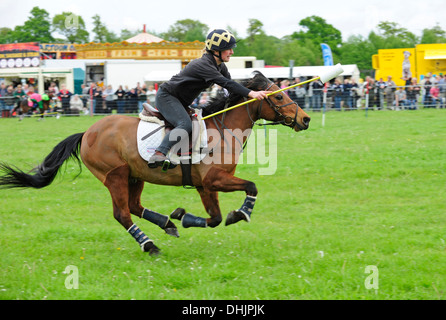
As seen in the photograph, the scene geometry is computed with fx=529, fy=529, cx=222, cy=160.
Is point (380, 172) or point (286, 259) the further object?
point (380, 172)

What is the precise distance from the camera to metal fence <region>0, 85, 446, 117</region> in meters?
25.1

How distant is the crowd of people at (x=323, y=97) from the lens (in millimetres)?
25094

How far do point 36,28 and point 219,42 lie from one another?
312ft

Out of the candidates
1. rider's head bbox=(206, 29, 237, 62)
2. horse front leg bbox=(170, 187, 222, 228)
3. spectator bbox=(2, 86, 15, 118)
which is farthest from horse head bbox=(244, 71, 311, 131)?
spectator bbox=(2, 86, 15, 118)

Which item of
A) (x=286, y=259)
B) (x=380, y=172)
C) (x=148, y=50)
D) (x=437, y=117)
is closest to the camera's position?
(x=286, y=259)

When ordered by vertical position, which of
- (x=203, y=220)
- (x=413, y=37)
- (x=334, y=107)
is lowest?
(x=203, y=220)

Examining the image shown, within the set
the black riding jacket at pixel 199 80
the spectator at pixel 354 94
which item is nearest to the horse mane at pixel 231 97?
the black riding jacket at pixel 199 80

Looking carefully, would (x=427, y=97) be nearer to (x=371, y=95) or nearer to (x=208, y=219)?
(x=371, y=95)

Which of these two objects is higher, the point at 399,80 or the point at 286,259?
the point at 399,80

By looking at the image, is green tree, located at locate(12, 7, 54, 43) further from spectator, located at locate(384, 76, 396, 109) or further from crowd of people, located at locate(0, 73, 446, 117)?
spectator, located at locate(384, 76, 396, 109)
